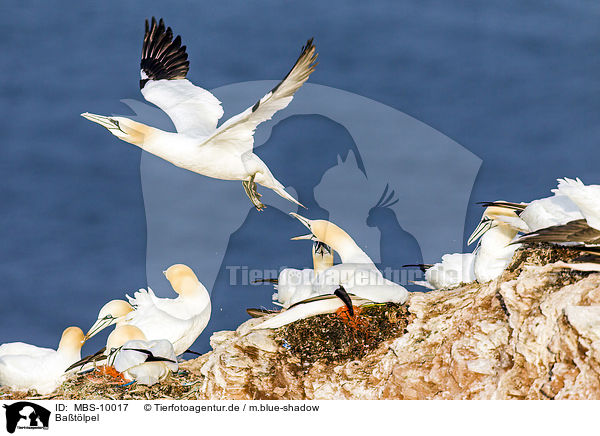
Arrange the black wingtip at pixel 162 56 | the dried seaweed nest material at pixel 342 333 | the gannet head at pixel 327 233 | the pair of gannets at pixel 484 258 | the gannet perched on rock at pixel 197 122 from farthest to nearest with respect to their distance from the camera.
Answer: the black wingtip at pixel 162 56 < the gannet head at pixel 327 233 < the pair of gannets at pixel 484 258 < the gannet perched on rock at pixel 197 122 < the dried seaweed nest material at pixel 342 333

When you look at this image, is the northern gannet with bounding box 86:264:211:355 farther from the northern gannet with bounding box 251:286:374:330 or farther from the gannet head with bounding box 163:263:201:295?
the northern gannet with bounding box 251:286:374:330

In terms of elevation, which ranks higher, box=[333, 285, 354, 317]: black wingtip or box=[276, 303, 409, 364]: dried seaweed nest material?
box=[333, 285, 354, 317]: black wingtip

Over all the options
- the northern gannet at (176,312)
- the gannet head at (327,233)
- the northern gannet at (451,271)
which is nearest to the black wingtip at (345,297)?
the gannet head at (327,233)

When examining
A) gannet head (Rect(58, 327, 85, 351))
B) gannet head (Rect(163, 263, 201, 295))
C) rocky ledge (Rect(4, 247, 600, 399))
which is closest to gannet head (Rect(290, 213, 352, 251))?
rocky ledge (Rect(4, 247, 600, 399))

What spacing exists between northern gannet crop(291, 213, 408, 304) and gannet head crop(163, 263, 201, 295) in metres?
0.85

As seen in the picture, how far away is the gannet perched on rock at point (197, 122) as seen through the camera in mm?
4793

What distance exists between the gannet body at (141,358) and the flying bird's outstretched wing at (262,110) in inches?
54.6

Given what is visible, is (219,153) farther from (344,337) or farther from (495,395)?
(495,395)

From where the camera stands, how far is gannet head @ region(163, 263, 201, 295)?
5551 millimetres

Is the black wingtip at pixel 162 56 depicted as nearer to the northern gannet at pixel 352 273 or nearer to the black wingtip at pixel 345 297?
the northern gannet at pixel 352 273

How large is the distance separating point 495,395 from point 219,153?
2586 millimetres

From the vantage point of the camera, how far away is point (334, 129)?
770 centimetres
